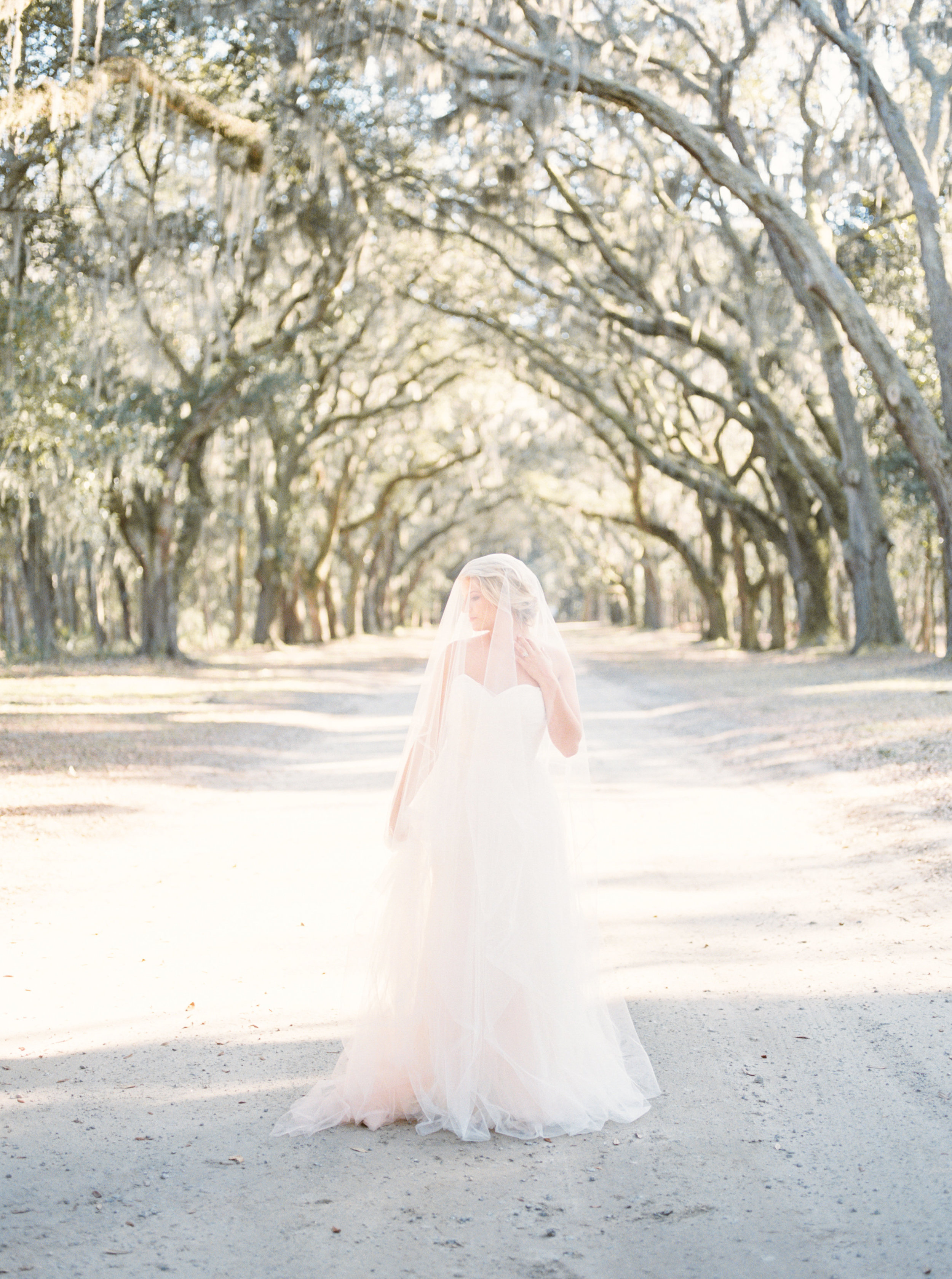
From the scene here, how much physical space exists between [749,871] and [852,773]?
346cm

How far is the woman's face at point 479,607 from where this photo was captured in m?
4.12

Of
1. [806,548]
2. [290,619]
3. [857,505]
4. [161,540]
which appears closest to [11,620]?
[161,540]

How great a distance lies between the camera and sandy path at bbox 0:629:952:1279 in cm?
293

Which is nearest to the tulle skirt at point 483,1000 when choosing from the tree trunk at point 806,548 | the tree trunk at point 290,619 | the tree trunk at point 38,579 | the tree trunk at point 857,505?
the tree trunk at point 857,505

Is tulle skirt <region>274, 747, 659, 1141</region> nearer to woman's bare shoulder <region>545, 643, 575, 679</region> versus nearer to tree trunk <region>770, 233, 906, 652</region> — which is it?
woman's bare shoulder <region>545, 643, 575, 679</region>

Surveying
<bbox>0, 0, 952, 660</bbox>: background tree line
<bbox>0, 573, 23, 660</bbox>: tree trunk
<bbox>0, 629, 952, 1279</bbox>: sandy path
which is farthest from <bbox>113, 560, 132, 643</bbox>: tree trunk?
<bbox>0, 629, 952, 1279</bbox>: sandy path

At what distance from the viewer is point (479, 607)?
414 centimetres

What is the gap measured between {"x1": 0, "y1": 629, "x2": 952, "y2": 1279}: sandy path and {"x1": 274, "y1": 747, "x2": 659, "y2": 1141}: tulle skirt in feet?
0.38

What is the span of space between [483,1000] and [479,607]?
1.24 metres

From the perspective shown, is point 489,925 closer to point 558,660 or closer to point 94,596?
point 558,660

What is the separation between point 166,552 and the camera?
25109 mm

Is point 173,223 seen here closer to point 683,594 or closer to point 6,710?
point 6,710

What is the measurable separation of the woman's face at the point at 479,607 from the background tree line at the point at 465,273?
8322 millimetres

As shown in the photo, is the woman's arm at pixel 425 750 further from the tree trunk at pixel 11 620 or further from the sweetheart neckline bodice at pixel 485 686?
the tree trunk at pixel 11 620
